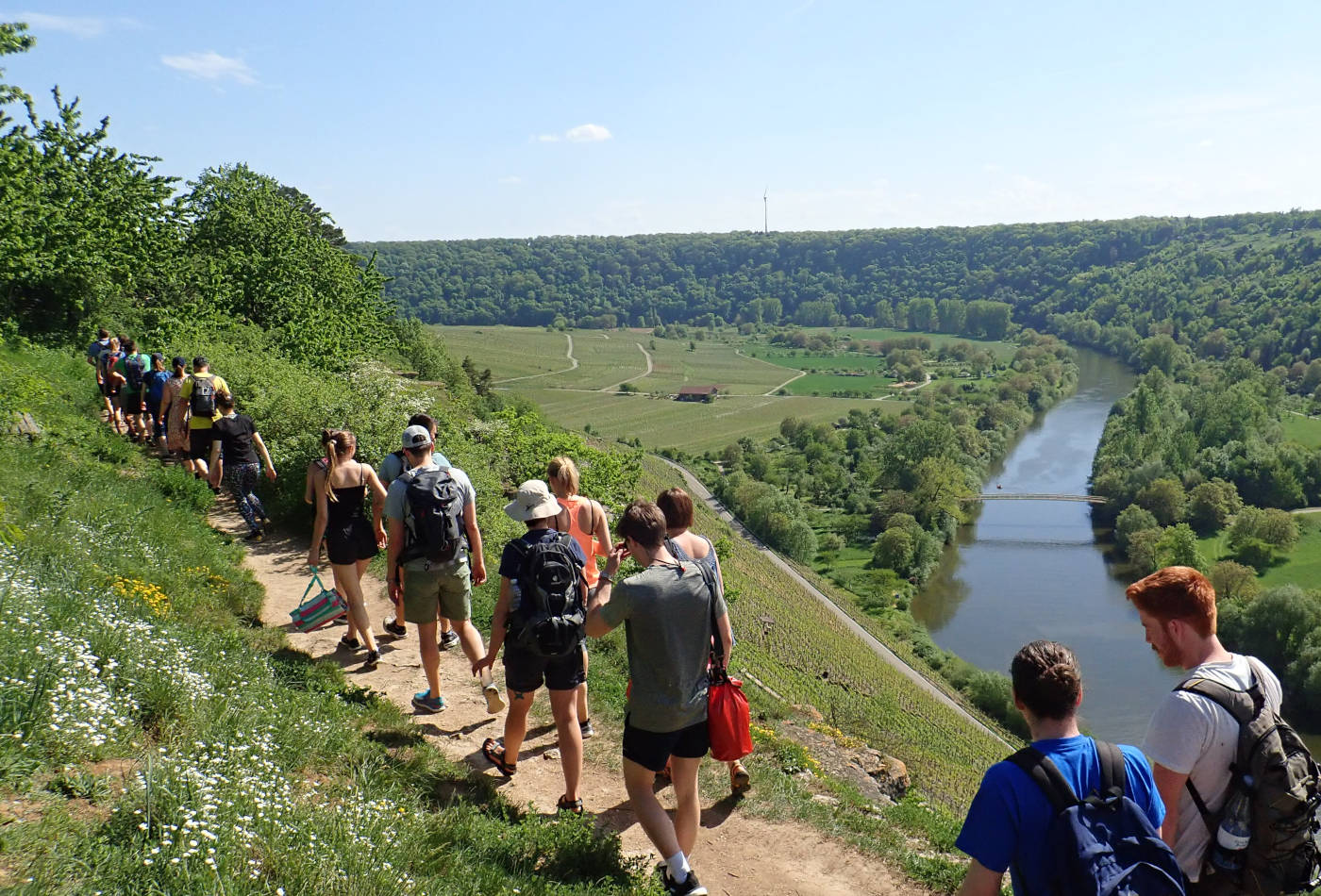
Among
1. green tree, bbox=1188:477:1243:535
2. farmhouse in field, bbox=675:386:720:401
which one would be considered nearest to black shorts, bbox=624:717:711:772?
green tree, bbox=1188:477:1243:535

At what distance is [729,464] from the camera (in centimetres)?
7600

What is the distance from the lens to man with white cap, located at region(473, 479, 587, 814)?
168 inches

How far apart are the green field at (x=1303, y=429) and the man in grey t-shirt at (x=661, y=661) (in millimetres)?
81402

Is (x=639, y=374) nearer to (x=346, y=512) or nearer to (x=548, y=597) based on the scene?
(x=346, y=512)

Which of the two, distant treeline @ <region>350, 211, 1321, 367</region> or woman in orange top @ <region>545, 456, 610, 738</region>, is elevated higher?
distant treeline @ <region>350, 211, 1321, 367</region>

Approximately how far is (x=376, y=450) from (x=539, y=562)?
7.01m

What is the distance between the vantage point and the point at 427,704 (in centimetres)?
587

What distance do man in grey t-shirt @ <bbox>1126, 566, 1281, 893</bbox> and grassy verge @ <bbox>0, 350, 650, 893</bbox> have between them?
234 cm

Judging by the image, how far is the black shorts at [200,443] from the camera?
975cm

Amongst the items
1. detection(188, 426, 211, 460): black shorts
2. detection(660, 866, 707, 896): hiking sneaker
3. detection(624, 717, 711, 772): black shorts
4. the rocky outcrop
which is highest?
detection(188, 426, 211, 460): black shorts

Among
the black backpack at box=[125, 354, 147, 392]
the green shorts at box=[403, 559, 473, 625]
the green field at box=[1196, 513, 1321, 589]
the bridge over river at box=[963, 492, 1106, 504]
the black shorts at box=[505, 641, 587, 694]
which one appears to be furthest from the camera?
the bridge over river at box=[963, 492, 1106, 504]

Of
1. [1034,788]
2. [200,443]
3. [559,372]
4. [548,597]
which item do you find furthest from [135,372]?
[559,372]

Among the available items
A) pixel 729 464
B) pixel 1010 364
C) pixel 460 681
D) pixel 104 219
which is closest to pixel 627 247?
pixel 1010 364

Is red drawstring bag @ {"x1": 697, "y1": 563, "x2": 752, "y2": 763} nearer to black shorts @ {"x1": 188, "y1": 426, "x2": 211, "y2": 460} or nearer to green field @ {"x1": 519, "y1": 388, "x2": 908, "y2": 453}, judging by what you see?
black shorts @ {"x1": 188, "y1": 426, "x2": 211, "y2": 460}
